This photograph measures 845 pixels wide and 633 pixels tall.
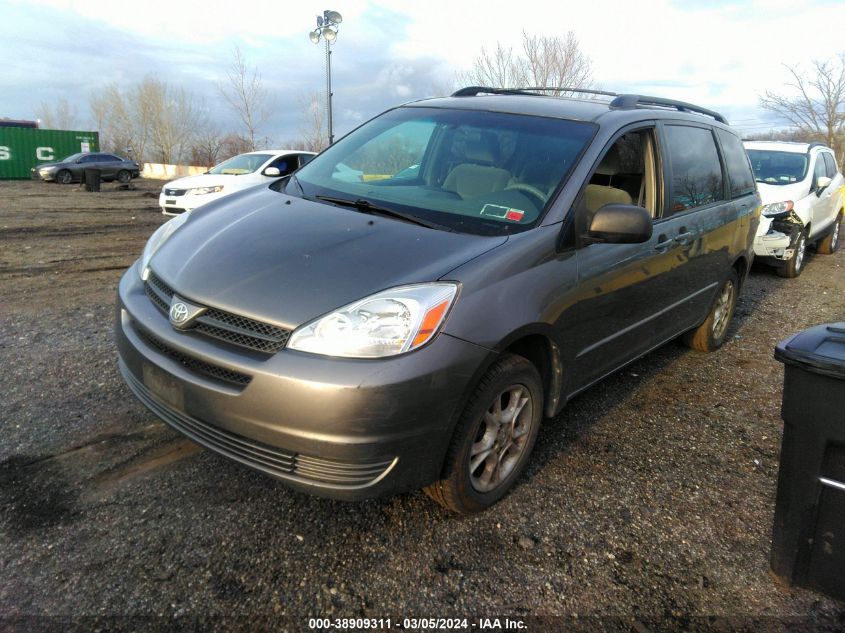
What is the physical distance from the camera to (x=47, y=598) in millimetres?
2068

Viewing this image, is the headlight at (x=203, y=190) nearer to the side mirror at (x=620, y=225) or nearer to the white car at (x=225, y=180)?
the white car at (x=225, y=180)

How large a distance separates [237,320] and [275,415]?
0.41m

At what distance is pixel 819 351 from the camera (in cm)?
194

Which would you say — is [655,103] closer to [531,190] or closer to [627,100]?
[627,100]

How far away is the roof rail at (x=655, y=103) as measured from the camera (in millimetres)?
3578

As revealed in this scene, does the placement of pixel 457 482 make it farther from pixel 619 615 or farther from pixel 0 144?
pixel 0 144

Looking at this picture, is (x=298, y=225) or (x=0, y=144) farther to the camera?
(x=0, y=144)

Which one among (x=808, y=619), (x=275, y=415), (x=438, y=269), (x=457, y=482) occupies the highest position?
(x=438, y=269)

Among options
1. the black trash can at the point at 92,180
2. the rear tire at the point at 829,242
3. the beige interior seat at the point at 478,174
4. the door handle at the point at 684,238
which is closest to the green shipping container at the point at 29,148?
the black trash can at the point at 92,180

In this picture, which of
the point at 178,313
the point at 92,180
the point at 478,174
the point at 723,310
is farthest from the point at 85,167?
the point at 178,313

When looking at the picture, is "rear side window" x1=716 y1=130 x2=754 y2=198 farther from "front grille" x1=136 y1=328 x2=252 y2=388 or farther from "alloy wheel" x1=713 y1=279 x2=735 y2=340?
"front grille" x1=136 y1=328 x2=252 y2=388

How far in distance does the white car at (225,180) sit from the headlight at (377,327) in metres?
9.20

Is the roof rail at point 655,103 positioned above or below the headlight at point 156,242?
above

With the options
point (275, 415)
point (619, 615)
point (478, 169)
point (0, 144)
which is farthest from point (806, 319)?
point (0, 144)
